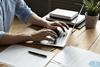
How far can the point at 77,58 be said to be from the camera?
120cm

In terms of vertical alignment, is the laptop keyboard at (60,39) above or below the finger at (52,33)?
below

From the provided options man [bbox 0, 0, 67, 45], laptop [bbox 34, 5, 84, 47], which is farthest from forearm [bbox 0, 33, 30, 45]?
laptop [bbox 34, 5, 84, 47]

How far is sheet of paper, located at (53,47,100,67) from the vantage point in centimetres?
115

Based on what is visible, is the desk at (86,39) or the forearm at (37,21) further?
the forearm at (37,21)

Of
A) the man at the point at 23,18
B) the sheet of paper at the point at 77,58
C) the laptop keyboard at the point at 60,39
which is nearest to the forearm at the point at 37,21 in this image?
the man at the point at 23,18

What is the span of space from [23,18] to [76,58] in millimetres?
803

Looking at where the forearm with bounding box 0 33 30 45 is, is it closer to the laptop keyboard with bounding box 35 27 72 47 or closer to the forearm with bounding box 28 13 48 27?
the laptop keyboard with bounding box 35 27 72 47

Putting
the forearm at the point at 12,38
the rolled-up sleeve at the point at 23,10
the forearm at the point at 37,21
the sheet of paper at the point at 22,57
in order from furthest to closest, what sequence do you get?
1. the rolled-up sleeve at the point at 23,10
2. the forearm at the point at 37,21
3. the forearm at the point at 12,38
4. the sheet of paper at the point at 22,57

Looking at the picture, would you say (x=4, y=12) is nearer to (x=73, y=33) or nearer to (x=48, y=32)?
(x=48, y=32)

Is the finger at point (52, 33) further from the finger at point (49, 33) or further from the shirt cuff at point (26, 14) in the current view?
the shirt cuff at point (26, 14)

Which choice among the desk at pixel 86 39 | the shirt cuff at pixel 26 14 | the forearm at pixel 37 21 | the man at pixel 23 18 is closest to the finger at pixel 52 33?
the man at pixel 23 18

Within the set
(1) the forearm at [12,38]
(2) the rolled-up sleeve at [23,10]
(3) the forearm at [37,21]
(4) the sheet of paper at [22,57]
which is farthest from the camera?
(2) the rolled-up sleeve at [23,10]

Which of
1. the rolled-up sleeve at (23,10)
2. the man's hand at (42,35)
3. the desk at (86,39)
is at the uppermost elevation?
the rolled-up sleeve at (23,10)

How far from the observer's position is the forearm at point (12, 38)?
134 cm
